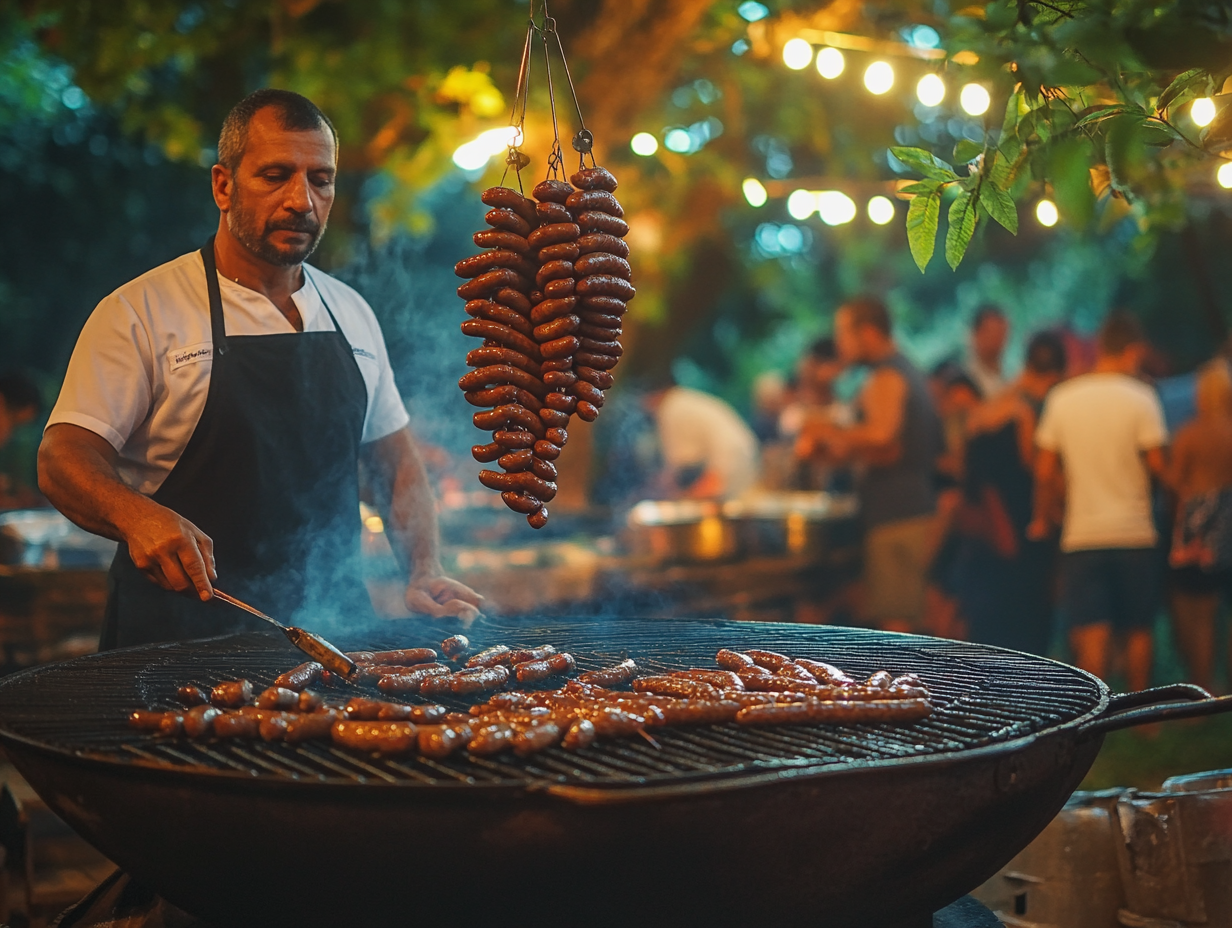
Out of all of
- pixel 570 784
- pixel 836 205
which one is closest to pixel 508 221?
pixel 570 784

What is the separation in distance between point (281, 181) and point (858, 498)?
6547 millimetres

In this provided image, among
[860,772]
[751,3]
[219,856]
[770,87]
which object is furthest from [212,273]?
[770,87]

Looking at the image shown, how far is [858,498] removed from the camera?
969 cm

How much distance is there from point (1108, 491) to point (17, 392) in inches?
310

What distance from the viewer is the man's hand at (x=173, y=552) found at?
Result: 3.40 m

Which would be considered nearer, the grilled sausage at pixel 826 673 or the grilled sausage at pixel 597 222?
the grilled sausage at pixel 826 673

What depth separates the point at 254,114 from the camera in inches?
162

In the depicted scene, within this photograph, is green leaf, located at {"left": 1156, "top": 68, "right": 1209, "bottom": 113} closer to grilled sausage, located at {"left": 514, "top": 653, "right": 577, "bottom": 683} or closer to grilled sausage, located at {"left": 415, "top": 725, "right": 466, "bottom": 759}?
grilled sausage, located at {"left": 514, "top": 653, "right": 577, "bottom": 683}

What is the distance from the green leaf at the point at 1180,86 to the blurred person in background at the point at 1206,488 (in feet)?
17.8

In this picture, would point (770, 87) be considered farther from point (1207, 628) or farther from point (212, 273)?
point (212, 273)

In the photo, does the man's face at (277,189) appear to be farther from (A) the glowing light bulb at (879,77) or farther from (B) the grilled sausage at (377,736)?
(A) the glowing light bulb at (879,77)

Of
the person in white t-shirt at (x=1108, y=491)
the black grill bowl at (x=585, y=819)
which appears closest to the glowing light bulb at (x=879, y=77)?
the person in white t-shirt at (x=1108, y=491)

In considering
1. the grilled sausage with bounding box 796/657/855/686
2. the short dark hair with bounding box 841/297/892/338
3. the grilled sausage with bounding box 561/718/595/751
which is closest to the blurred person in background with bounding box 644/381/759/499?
the short dark hair with bounding box 841/297/892/338

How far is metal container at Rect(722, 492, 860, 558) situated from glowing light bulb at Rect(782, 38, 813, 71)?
11.5 ft
